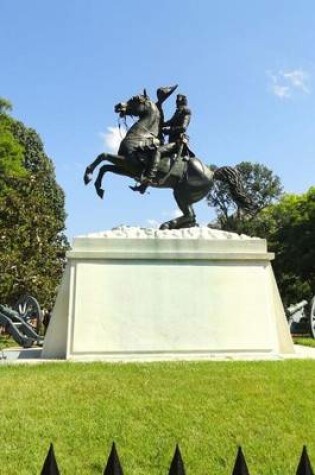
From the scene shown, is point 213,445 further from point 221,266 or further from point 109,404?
point 221,266

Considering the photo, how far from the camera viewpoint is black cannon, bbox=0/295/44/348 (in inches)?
453

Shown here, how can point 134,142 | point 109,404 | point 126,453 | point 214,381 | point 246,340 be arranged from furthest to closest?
1. point 134,142
2. point 246,340
3. point 214,381
4. point 109,404
5. point 126,453

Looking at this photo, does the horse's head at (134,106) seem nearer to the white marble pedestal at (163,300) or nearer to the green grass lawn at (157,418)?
the white marble pedestal at (163,300)

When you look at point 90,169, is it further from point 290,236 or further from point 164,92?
point 290,236

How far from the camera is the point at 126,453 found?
171 inches

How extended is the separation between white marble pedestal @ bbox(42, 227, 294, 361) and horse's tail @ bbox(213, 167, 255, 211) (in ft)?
5.15

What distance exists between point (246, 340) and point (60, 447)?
5482 mm

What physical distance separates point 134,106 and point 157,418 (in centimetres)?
711

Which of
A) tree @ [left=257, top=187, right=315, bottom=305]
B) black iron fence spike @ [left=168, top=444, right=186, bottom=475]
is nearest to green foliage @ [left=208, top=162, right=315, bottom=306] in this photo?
tree @ [left=257, top=187, right=315, bottom=305]

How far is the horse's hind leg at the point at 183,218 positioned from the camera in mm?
10875

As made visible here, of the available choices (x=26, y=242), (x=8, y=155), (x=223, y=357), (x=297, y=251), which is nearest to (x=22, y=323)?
(x=223, y=357)

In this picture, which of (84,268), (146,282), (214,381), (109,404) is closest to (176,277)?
(146,282)

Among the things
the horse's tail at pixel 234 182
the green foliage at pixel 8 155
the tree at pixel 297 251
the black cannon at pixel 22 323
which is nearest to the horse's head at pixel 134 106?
the horse's tail at pixel 234 182

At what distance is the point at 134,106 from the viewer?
1074cm
